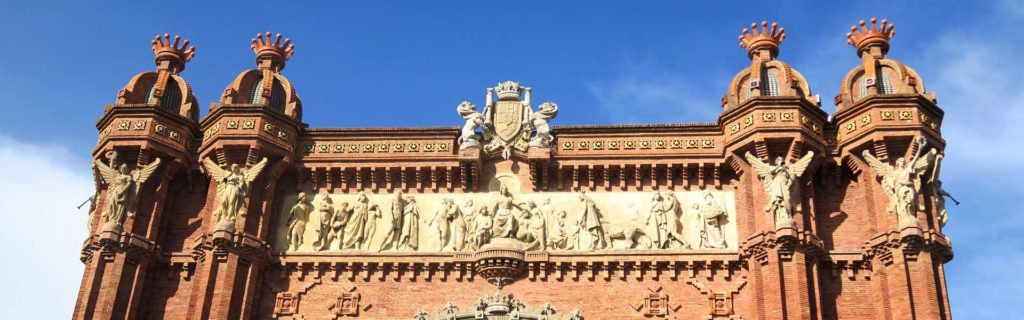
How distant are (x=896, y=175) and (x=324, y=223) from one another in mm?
11397

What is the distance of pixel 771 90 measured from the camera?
1112 inches

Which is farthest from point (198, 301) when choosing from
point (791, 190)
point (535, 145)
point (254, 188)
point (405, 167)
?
point (791, 190)

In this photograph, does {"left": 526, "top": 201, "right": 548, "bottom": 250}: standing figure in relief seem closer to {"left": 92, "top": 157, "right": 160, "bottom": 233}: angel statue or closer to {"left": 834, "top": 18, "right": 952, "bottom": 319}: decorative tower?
{"left": 834, "top": 18, "right": 952, "bottom": 319}: decorative tower

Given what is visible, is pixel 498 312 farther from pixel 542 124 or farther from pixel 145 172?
pixel 145 172

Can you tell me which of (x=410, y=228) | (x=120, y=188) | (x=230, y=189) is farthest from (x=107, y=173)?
(x=410, y=228)

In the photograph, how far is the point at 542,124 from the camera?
1117 inches

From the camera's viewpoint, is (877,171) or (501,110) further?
(501,110)

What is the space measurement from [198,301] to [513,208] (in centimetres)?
648

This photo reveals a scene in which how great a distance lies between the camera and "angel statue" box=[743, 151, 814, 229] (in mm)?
25984

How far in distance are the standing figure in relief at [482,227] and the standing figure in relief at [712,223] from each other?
13.9 ft

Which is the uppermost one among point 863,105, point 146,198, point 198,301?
point 863,105

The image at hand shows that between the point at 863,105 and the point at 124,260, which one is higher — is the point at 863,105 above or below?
above

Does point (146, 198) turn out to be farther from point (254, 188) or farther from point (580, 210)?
point (580, 210)

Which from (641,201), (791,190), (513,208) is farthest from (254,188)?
(791,190)
